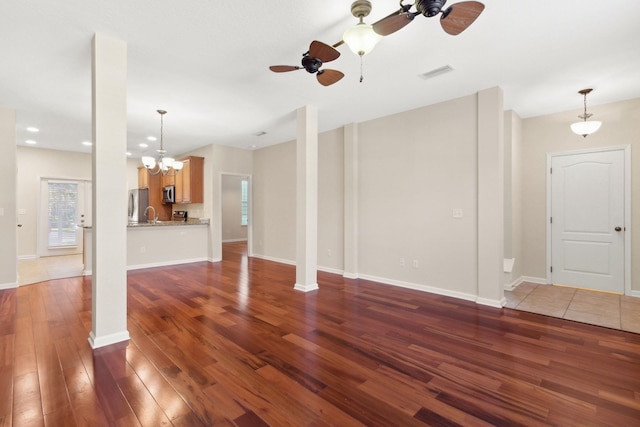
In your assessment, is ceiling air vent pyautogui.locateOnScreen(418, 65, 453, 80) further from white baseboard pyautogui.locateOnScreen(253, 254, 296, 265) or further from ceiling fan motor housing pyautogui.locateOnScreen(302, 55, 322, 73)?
white baseboard pyautogui.locateOnScreen(253, 254, 296, 265)

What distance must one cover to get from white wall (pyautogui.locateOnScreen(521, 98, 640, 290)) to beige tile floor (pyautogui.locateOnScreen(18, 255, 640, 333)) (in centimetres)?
48

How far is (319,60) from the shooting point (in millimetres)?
2609

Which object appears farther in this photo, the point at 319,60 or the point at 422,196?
the point at 422,196

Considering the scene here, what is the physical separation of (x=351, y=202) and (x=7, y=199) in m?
5.47

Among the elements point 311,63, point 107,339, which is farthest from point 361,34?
point 107,339

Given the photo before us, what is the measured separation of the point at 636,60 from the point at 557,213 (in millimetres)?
2424

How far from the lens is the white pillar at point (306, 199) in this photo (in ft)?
14.9

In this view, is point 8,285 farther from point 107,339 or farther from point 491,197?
point 491,197

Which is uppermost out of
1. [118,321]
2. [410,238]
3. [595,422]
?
[410,238]

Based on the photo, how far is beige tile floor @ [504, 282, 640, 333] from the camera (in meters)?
3.38

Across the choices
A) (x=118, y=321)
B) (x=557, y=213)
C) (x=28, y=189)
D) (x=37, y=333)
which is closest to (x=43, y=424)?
(x=118, y=321)

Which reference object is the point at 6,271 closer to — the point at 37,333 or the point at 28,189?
the point at 37,333

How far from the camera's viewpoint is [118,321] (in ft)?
9.08

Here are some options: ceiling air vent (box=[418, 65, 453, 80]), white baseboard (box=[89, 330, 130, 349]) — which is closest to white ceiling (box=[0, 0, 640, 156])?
ceiling air vent (box=[418, 65, 453, 80])
